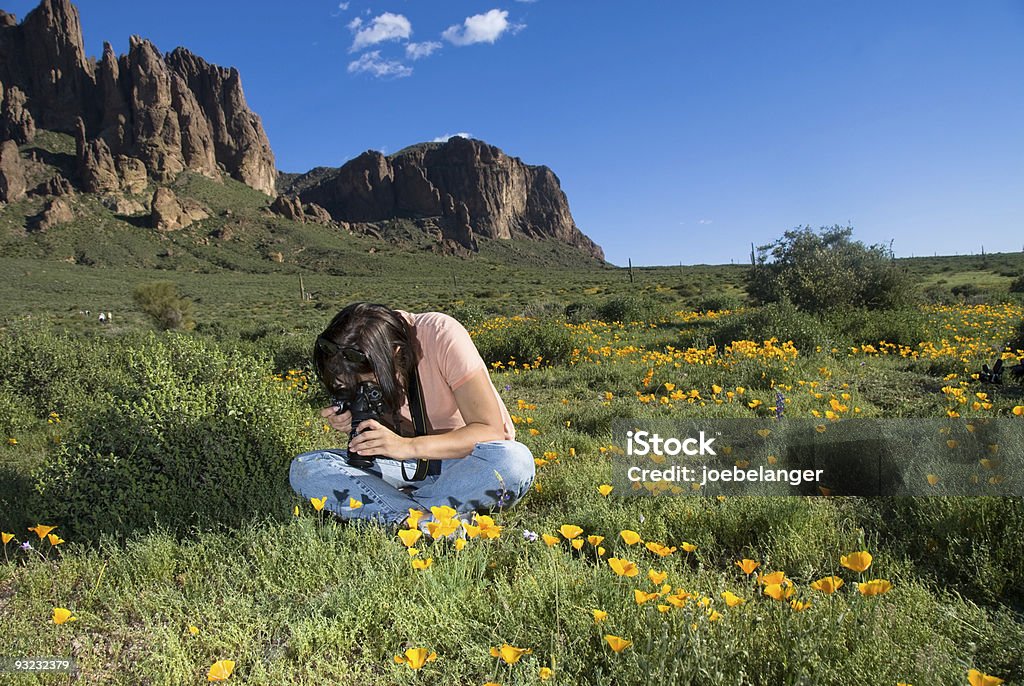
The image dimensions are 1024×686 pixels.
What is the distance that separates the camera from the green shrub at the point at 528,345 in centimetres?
948

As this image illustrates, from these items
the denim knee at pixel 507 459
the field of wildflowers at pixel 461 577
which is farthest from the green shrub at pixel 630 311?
the denim knee at pixel 507 459

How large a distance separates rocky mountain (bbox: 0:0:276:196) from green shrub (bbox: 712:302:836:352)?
115498mm

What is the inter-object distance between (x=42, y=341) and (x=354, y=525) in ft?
23.2

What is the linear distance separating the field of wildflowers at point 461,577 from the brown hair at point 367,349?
0.65 meters

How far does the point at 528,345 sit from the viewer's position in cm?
953

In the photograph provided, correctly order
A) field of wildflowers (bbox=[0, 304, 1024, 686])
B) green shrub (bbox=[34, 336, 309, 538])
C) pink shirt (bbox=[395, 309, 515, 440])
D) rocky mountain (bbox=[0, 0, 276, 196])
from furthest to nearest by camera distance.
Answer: rocky mountain (bbox=[0, 0, 276, 196]), green shrub (bbox=[34, 336, 309, 538]), pink shirt (bbox=[395, 309, 515, 440]), field of wildflowers (bbox=[0, 304, 1024, 686])

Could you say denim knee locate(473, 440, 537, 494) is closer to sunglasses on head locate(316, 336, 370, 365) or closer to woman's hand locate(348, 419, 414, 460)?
woman's hand locate(348, 419, 414, 460)

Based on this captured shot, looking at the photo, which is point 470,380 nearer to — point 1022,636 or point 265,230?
point 1022,636

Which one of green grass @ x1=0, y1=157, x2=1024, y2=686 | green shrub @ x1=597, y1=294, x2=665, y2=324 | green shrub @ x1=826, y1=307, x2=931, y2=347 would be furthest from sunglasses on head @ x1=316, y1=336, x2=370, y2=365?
green shrub @ x1=597, y1=294, x2=665, y2=324

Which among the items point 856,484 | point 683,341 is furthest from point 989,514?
point 683,341

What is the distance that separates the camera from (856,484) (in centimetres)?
343

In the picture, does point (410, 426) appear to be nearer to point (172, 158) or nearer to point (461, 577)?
point (461, 577)

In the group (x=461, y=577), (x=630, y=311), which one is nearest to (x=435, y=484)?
(x=461, y=577)

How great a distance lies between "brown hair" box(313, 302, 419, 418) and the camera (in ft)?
8.45
